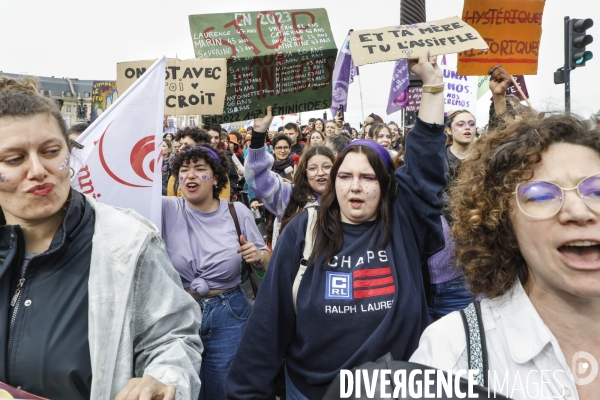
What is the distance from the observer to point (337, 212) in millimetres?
2627

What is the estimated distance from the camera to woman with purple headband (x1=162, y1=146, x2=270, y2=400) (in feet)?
10.7

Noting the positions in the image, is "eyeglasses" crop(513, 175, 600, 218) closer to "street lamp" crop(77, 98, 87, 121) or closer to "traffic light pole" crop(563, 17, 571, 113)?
"traffic light pole" crop(563, 17, 571, 113)

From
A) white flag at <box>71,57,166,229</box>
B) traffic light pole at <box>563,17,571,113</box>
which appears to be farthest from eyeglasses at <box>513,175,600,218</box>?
traffic light pole at <box>563,17,571,113</box>

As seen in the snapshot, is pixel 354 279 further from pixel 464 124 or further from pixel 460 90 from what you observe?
pixel 460 90

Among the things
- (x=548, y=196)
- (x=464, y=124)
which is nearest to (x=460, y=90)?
(x=464, y=124)

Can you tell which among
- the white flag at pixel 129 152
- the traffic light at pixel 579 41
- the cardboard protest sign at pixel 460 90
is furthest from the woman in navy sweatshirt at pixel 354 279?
the traffic light at pixel 579 41

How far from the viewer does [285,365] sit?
2527mm

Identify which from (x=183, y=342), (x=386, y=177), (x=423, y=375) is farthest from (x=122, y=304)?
(x=386, y=177)

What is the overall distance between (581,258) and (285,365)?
1590 millimetres

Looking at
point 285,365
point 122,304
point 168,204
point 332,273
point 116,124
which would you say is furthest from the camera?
point 168,204

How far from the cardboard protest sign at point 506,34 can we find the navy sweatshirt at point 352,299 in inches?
84.3

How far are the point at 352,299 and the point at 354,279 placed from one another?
0.30ft

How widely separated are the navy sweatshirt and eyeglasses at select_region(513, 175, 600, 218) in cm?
93

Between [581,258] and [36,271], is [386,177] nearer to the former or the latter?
[581,258]
